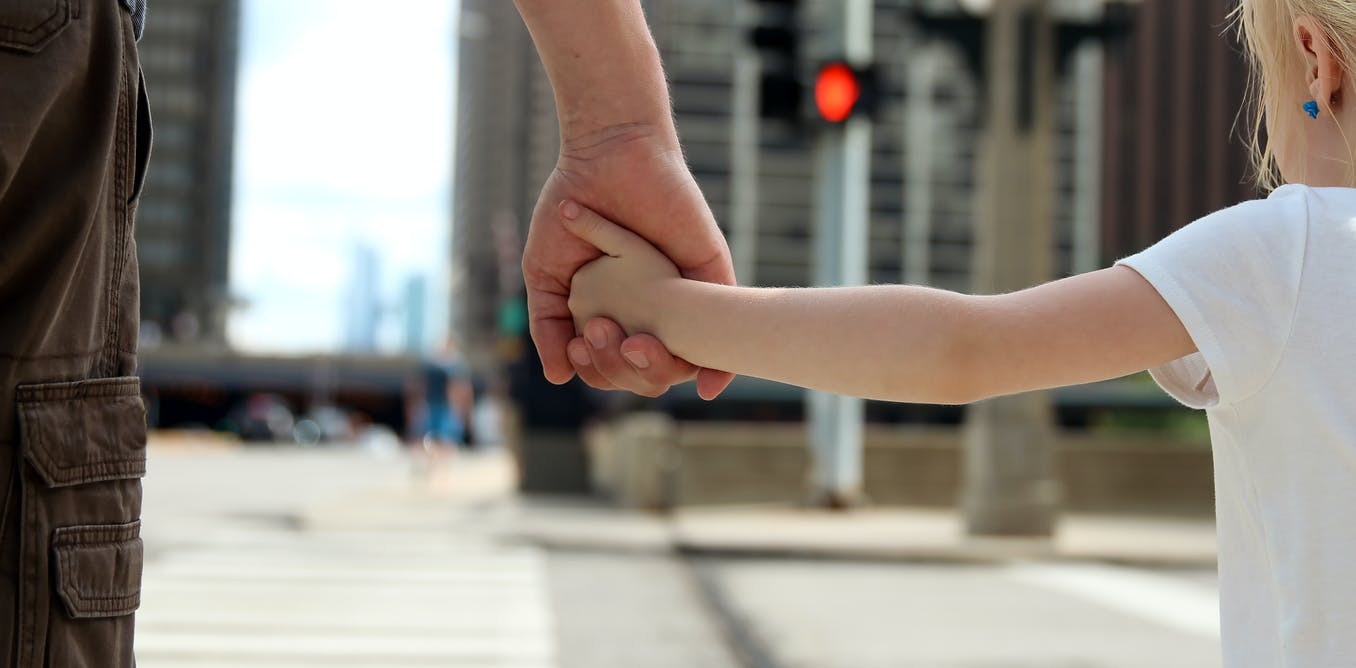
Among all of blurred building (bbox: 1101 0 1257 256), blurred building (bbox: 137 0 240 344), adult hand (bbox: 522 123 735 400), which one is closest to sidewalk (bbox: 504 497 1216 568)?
adult hand (bbox: 522 123 735 400)

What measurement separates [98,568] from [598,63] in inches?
34.2

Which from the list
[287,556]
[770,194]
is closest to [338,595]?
[287,556]

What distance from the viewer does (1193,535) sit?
40.1 ft

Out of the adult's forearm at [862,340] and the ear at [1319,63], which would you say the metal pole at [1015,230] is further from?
the adult's forearm at [862,340]

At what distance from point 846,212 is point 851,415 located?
197 cm

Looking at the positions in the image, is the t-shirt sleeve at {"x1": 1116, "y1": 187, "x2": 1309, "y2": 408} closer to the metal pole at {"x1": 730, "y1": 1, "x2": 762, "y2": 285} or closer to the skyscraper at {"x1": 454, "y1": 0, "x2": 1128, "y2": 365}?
the skyscraper at {"x1": 454, "y1": 0, "x2": 1128, "y2": 365}

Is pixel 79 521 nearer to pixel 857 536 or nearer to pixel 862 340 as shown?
pixel 862 340

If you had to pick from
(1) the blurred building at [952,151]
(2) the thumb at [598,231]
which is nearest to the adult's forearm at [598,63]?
(2) the thumb at [598,231]

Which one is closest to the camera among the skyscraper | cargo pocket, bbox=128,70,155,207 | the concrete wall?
cargo pocket, bbox=128,70,155,207

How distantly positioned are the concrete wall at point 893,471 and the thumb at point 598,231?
12.8 meters

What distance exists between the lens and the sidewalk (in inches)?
381

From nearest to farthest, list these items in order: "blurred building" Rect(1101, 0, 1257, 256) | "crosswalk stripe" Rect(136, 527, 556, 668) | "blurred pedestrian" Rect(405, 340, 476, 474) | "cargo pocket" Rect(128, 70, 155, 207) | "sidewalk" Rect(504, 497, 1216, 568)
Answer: "cargo pocket" Rect(128, 70, 155, 207)
"crosswalk stripe" Rect(136, 527, 556, 668)
"sidewalk" Rect(504, 497, 1216, 568)
"blurred pedestrian" Rect(405, 340, 476, 474)
"blurred building" Rect(1101, 0, 1257, 256)

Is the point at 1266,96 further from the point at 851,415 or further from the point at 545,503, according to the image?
the point at 545,503

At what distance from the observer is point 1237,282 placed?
1.35 m
